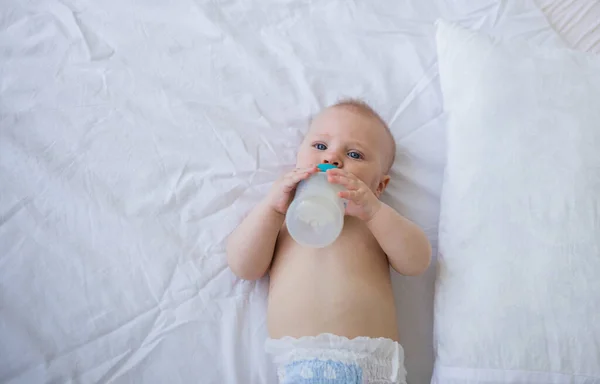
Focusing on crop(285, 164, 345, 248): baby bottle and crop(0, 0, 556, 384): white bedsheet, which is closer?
crop(285, 164, 345, 248): baby bottle

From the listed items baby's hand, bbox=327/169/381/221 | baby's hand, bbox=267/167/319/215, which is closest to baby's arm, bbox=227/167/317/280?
baby's hand, bbox=267/167/319/215

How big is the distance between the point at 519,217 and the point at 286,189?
1.53 ft

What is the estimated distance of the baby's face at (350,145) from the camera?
3.66 feet

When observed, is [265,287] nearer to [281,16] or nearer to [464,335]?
[464,335]

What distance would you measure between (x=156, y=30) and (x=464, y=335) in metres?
1.08

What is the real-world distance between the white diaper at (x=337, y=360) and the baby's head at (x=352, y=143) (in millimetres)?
350

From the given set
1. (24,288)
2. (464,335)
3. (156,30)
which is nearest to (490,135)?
(464,335)

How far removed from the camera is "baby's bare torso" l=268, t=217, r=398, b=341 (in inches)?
38.6

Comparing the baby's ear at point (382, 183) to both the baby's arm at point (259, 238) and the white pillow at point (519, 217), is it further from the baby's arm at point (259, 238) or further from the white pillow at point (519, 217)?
the baby's arm at point (259, 238)

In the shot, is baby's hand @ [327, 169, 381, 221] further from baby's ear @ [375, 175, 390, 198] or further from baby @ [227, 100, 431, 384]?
baby's ear @ [375, 175, 390, 198]

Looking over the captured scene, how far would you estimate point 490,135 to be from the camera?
1.11 metres

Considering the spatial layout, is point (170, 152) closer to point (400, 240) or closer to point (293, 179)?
point (293, 179)

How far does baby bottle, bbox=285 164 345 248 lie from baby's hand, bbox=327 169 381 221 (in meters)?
0.04

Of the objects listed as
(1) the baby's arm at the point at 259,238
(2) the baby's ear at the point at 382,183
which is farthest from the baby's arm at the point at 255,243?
(2) the baby's ear at the point at 382,183
